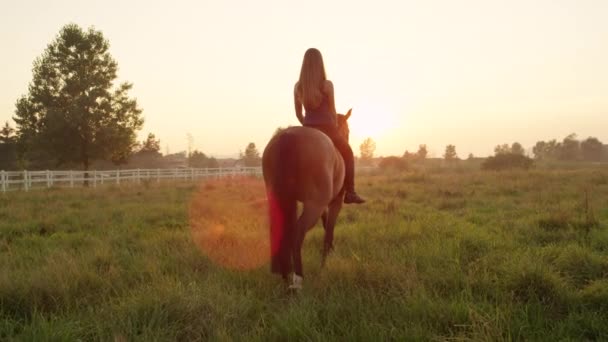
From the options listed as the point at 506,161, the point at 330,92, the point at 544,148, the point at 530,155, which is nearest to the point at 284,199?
the point at 330,92

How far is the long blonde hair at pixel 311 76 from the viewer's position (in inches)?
184

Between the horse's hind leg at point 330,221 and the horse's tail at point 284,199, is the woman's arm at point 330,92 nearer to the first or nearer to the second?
the horse's tail at point 284,199

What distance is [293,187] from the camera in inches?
158

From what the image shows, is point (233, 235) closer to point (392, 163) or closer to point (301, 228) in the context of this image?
point (301, 228)

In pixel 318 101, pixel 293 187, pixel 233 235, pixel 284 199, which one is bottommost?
pixel 233 235

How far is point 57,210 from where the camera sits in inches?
412

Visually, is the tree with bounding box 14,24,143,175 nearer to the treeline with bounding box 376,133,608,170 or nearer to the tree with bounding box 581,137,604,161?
the treeline with bounding box 376,133,608,170

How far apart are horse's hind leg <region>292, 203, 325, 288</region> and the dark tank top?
1222 mm

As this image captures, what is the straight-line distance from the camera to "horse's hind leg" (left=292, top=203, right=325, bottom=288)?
387 cm

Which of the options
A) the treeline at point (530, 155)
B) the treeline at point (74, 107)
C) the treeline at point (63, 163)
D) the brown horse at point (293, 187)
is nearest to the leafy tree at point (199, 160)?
the treeline at point (63, 163)

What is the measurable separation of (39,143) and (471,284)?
29155 mm

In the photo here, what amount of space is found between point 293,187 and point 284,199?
0.16 metres

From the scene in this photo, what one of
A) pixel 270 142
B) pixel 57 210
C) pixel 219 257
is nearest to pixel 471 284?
pixel 270 142

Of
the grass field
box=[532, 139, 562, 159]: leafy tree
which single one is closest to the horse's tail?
the grass field
